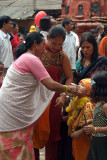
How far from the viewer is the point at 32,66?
2.86 m

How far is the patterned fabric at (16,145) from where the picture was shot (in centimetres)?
299

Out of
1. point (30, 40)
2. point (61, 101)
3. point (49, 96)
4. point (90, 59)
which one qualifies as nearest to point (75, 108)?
point (61, 101)

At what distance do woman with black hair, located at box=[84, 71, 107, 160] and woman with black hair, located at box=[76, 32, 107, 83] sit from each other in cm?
65

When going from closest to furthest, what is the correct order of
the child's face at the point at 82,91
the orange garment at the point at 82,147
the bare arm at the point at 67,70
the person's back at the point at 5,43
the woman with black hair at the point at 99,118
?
the woman with black hair at the point at 99,118 → the child's face at the point at 82,91 → the orange garment at the point at 82,147 → the bare arm at the point at 67,70 → the person's back at the point at 5,43

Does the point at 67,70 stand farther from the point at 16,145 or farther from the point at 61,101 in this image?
the point at 16,145

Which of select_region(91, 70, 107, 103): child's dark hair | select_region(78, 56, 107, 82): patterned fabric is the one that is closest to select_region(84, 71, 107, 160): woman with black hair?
select_region(91, 70, 107, 103): child's dark hair

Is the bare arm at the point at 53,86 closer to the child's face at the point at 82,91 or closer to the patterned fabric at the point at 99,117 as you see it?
the child's face at the point at 82,91

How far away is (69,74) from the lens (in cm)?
367

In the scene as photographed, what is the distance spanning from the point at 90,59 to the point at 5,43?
227cm

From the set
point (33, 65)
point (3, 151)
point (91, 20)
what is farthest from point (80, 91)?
point (91, 20)

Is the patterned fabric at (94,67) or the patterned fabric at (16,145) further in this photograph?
the patterned fabric at (94,67)

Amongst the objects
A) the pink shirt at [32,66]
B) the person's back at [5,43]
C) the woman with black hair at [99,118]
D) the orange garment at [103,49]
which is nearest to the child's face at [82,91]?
the woman with black hair at [99,118]

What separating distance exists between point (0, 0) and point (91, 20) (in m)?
11.2

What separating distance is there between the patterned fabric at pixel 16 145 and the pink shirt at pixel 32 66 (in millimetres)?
618
